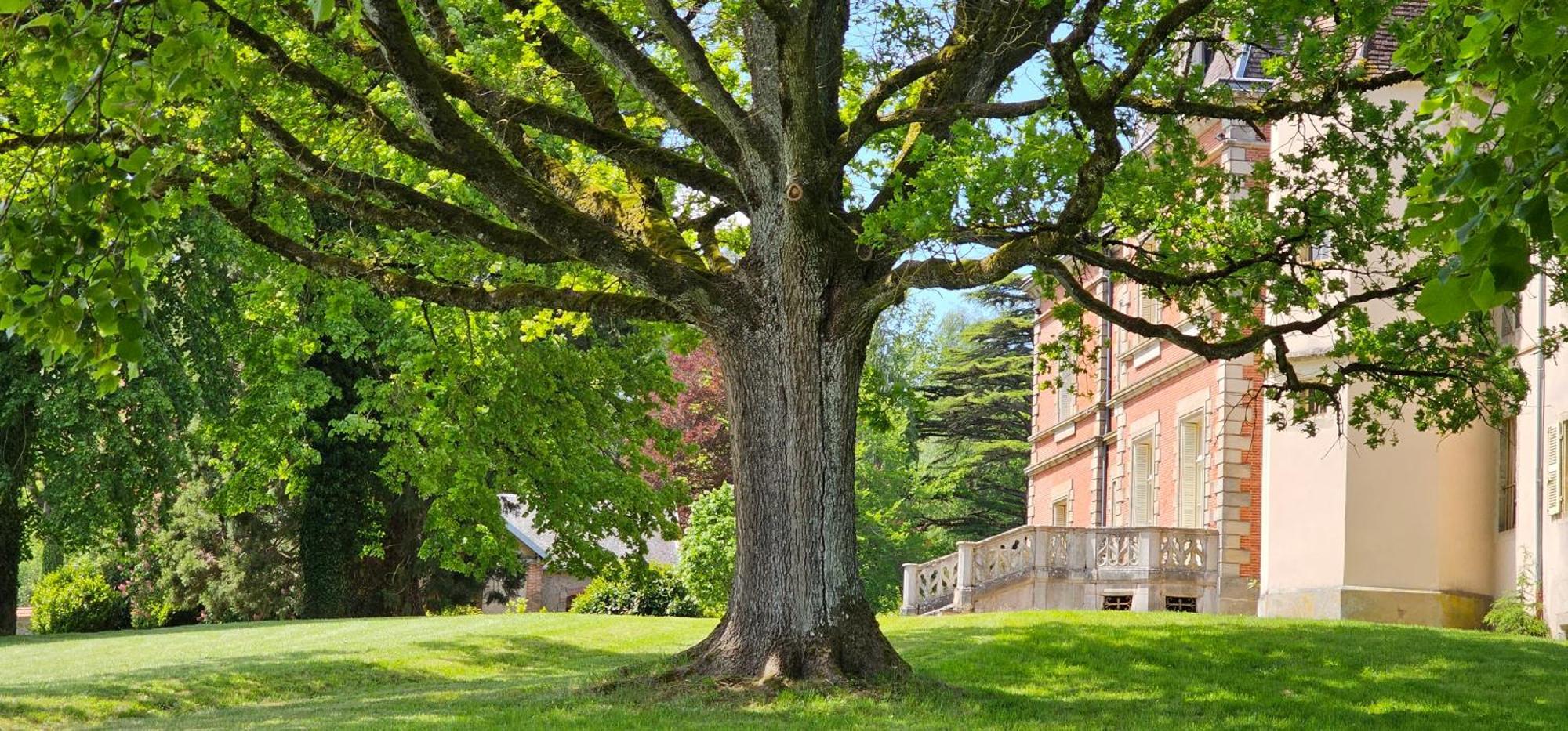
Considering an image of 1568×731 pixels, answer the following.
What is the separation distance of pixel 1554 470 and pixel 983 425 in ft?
113

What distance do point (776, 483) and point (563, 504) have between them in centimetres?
1002

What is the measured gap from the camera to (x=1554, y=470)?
22781mm

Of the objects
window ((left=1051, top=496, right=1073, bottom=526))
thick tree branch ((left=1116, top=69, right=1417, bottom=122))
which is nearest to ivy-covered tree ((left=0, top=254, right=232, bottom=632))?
thick tree branch ((left=1116, top=69, right=1417, bottom=122))

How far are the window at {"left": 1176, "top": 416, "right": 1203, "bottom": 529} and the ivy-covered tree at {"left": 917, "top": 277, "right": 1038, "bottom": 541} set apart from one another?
853 inches

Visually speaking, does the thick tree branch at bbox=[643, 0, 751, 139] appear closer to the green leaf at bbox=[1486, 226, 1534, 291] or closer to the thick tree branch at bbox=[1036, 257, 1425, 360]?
the thick tree branch at bbox=[1036, 257, 1425, 360]

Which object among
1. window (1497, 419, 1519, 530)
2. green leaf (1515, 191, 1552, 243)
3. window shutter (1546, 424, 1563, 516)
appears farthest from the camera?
window (1497, 419, 1519, 530)

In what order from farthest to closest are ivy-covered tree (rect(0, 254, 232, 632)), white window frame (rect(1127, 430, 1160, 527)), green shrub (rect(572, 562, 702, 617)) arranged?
green shrub (rect(572, 562, 702, 617)) < white window frame (rect(1127, 430, 1160, 527)) < ivy-covered tree (rect(0, 254, 232, 632))

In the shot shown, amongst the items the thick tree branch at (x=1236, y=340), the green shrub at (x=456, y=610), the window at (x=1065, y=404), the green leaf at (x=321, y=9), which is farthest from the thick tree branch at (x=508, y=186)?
the window at (x=1065, y=404)

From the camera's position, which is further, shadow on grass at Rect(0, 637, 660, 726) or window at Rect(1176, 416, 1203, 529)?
window at Rect(1176, 416, 1203, 529)

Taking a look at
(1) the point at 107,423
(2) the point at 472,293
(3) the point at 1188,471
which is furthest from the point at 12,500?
(3) the point at 1188,471

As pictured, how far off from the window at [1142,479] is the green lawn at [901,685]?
12572 mm

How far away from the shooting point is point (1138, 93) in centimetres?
1473

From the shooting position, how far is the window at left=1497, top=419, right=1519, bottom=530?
25.0 meters

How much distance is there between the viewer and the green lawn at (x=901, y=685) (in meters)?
13.1
